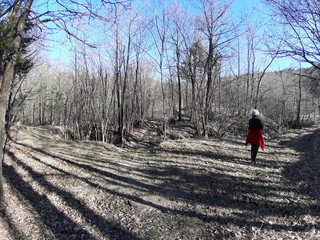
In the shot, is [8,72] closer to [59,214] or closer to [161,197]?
[59,214]

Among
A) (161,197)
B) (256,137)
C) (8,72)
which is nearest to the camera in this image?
(8,72)

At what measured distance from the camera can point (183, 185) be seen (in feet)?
16.2

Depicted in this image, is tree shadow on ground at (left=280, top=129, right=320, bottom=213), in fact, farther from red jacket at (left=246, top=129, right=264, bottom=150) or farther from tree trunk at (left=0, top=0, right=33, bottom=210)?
tree trunk at (left=0, top=0, right=33, bottom=210)

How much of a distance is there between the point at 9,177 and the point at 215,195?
15.9ft

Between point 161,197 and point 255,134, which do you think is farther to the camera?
point 255,134

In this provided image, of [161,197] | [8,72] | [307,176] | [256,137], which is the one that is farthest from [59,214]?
[307,176]

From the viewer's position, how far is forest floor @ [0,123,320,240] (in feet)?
10.5

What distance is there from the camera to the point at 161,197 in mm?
4352

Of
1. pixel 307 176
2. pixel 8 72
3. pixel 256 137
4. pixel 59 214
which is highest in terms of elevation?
pixel 8 72

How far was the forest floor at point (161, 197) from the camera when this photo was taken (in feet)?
10.5

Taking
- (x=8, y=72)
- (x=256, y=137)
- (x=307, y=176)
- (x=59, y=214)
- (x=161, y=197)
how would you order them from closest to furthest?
(x=59, y=214) → (x=8, y=72) → (x=161, y=197) → (x=307, y=176) → (x=256, y=137)

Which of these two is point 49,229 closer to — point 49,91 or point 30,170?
point 30,170

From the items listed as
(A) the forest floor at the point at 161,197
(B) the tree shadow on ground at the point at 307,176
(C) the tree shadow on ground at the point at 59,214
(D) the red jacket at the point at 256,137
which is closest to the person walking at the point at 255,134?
(D) the red jacket at the point at 256,137

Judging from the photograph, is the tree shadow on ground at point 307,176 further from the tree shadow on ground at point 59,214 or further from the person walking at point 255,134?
the tree shadow on ground at point 59,214
